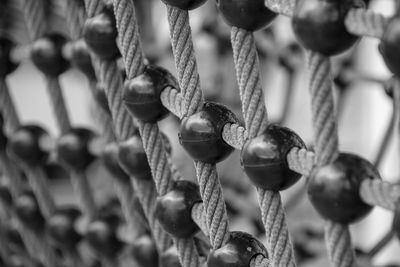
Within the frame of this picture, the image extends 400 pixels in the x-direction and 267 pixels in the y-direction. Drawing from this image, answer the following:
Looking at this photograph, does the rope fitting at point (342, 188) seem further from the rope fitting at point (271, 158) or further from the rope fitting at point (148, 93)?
the rope fitting at point (148, 93)

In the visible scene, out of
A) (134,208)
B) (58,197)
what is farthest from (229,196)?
(58,197)

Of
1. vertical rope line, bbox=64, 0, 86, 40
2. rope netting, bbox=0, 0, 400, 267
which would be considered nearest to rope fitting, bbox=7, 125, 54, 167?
rope netting, bbox=0, 0, 400, 267

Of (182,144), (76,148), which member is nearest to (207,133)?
(182,144)

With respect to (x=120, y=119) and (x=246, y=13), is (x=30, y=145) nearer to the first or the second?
(x=120, y=119)

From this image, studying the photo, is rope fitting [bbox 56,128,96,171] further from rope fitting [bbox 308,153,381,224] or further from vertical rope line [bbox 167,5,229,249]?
rope fitting [bbox 308,153,381,224]

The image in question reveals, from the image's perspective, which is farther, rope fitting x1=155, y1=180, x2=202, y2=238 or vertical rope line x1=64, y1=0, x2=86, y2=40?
vertical rope line x1=64, y1=0, x2=86, y2=40

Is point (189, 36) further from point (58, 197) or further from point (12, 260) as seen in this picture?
point (58, 197)
